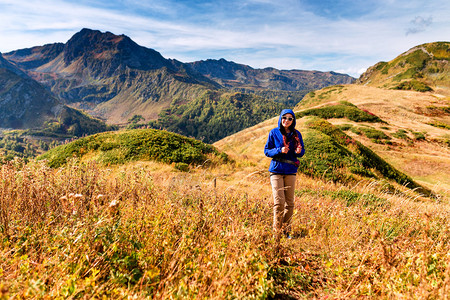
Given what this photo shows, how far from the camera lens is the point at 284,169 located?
4.71m

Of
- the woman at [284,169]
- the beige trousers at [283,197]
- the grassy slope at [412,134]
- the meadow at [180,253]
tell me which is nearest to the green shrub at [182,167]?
the meadow at [180,253]

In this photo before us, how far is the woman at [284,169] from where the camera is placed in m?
4.64

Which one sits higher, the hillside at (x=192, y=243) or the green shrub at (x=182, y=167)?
the hillside at (x=192, y=243)

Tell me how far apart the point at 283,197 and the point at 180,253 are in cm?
258

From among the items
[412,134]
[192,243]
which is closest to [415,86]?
[412,134]

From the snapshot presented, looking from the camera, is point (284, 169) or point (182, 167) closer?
point (284, 169)

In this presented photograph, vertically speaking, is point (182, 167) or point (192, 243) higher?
point (192, 243)

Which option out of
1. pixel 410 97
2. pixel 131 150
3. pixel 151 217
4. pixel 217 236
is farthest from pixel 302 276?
pixel 410 97

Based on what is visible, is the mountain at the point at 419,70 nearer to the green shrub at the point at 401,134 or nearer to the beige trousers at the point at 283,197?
the green shrub at the point at 401,134

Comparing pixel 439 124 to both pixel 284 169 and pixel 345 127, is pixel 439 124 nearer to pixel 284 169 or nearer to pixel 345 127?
pixel 345 127

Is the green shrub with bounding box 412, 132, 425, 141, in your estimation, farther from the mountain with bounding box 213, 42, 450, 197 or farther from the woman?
the woman

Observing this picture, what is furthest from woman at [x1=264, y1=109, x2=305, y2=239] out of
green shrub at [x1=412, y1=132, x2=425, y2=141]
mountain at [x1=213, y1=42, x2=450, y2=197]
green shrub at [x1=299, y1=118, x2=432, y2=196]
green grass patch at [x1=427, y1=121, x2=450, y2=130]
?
green grass patch at [x1=427, y1=121, x2=450, y2=130]

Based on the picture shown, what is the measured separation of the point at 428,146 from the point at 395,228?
29675 mm

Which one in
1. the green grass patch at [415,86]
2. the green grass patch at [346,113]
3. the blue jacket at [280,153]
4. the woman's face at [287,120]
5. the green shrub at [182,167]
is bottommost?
the green shrub at [182,167]
